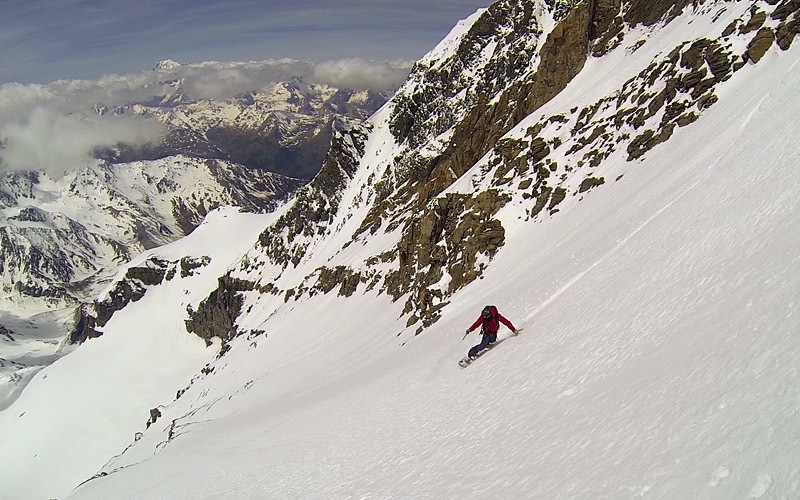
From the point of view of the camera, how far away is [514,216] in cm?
4159

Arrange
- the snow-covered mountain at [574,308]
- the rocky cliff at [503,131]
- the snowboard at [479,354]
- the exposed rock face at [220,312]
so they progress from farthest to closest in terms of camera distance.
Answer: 1. the exposed rock face at [220,312]
2. the rocky cliff at [503,131]
3. the snowboard at [479,354]
4. the snow-covered mountain at [574,308]

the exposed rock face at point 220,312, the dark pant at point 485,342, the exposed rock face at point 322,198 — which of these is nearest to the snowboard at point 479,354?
the dark pant at point 485,342

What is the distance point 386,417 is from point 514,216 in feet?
97.0

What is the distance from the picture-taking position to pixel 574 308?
46.1 feet

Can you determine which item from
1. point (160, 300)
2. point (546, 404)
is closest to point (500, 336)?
point (546, 404)

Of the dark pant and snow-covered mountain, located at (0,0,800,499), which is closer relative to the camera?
snow-covered mountain, located at (0,0,800,499)

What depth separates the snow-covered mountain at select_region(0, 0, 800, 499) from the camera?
652cm

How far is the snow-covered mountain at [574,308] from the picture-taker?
6523mm

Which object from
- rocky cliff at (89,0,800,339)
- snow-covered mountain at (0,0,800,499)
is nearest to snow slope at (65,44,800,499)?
snow-covered mountain at (0,0,800,499)

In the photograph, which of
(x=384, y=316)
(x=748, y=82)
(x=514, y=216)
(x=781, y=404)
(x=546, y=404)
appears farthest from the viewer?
(x=384, y=316)

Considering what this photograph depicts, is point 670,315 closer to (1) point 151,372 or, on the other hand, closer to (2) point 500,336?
(2) point 500,336

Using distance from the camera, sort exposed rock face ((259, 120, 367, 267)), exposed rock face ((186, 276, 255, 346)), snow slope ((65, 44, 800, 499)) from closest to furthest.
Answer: snow slope ((65, 44, 800, 499))
exposed rock face ((259, 120, 367, 267))
exposed rock face ((186, 276, 255, 346))

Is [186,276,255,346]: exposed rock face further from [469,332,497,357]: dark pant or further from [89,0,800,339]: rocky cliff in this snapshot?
[469,332,497,357]: dark pant

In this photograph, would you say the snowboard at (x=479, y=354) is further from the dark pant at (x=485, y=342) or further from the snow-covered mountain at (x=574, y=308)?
the snow-covered mountain at (x=574, y=308)
